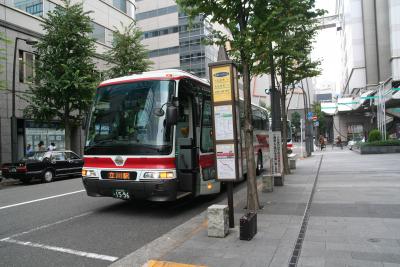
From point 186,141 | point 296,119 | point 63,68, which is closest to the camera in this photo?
point 186,141

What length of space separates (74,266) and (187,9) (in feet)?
19.4

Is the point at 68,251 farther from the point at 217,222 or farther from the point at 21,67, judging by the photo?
the point at 21,67

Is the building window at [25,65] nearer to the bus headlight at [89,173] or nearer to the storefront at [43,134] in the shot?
the storefront at [43,134]

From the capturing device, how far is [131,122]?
780 centimetres

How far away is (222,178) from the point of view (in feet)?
21.1

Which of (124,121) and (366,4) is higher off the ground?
(366,4)

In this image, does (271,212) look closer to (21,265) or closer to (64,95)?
(21,265)

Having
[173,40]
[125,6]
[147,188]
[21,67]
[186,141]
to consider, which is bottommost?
[147,188]

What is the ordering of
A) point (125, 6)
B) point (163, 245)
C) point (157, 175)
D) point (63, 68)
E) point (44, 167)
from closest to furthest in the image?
point (163, 245)
point (157, 175)
point (44, 167)
point (63, 68)
point (125, 6)

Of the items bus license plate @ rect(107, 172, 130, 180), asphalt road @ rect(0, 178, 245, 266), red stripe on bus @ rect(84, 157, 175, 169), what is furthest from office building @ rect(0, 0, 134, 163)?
red stripe on bus @ rect(84, 157, 175, 169)

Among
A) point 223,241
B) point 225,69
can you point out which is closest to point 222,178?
point 223,241

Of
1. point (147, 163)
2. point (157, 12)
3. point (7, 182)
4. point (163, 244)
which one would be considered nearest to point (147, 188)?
point (147, 163)

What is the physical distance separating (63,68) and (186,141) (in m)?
15.6

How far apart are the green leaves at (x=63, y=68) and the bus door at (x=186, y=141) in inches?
542
